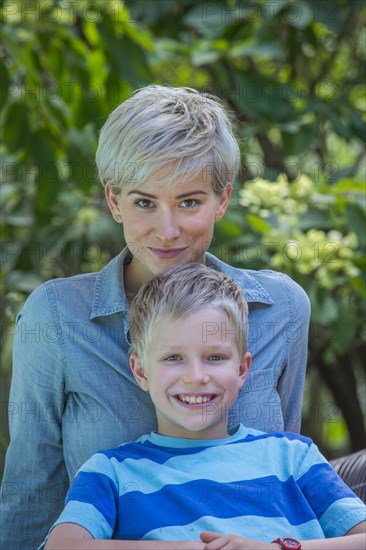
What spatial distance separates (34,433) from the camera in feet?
6.66

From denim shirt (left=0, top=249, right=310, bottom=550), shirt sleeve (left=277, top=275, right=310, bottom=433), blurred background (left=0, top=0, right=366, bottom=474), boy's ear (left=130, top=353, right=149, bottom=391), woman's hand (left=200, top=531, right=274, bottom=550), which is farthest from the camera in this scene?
blurred background (left=0, top=0, right=366, bottom=474)

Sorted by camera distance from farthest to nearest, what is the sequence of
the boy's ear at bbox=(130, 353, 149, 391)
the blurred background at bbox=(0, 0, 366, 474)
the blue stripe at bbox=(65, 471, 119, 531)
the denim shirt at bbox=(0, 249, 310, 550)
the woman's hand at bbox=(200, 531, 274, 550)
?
the blurred background at bbox=(0, 0, 366, 474) < the denim shirt at bbox=(0, 249, 310, 550) < the boy's ear at bbox=(130, 353, 149, 391) < the blue stripe at bbox=(65, 471, 119, 531) < the woman's hand at bbox=(200, 531, 274, 550)

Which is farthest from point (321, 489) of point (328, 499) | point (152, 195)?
point (152, 195)

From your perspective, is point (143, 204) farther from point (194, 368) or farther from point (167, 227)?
point (194, 368)

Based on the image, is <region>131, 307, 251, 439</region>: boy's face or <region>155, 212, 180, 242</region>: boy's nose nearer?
<region>131, 307, 251, 439</region>: boy's face

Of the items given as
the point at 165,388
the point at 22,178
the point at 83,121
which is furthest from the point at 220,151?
the point at 22,178

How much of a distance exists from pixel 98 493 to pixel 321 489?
1.28ft

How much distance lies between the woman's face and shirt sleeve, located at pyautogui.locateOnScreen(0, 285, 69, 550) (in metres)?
0.24

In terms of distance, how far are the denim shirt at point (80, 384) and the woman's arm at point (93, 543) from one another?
31 centimetres

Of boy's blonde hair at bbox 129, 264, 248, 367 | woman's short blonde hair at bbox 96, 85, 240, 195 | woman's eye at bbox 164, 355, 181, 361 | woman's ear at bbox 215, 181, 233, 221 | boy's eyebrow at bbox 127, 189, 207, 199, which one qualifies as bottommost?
woman's eye at bbox 164, 355, 181, 361

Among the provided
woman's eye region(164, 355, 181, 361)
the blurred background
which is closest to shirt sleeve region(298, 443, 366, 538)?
woman's eye region(164, 355, 181, 361)

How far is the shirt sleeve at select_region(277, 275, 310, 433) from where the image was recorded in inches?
84.3

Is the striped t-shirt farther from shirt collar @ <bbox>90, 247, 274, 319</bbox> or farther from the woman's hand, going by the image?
shirt collar @ <bbox>90, 247, 274, 319</bbox>

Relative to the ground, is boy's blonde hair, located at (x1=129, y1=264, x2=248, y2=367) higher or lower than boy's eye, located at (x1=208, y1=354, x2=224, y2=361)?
higher
